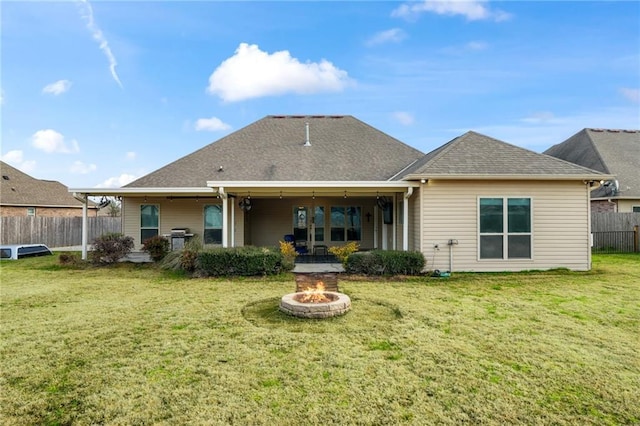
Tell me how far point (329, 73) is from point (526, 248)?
1457 centimetres

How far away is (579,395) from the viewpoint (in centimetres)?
303

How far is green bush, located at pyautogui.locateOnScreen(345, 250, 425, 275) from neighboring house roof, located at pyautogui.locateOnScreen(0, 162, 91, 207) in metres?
21.5

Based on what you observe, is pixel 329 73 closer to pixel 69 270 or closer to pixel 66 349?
pixel 69 270

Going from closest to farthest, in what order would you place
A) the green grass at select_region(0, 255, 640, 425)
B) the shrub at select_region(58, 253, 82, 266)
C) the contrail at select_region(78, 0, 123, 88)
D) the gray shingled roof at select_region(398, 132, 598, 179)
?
the green grass at select_region(0, 255, 640, 425) → the gray shingled roof at select_region(398, 132, 598, 179) → the contrail at select_region(78, 0, 123, 88) → the shrub at select_region(58, 253, 82, 266)

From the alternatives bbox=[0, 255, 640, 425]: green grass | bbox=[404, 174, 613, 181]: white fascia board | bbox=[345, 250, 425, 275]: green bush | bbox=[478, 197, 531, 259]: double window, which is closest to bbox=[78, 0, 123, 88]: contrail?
bbox=[0, 255, 640, 425]: green grass

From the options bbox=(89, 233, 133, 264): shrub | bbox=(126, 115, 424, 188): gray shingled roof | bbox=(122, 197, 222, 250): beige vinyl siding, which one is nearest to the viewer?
bbox=(89, 233, 133, 264): shrub

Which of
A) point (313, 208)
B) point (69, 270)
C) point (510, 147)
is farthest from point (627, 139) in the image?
point (69, 270)

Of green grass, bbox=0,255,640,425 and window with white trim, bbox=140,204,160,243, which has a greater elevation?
window with white trim, bbox=140,204,160,243

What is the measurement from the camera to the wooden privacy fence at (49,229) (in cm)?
1568

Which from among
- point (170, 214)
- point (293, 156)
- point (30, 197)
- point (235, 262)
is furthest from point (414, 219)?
point (30, 197)

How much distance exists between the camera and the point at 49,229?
55.8ft

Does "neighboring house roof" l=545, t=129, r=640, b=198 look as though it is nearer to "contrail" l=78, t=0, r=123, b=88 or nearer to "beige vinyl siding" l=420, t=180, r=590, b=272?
"beige vinyl siding" l=420, t=180, r=590, b=272

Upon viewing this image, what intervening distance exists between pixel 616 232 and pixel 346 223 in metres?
11.6

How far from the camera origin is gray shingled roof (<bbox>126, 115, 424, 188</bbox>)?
12.5 m
